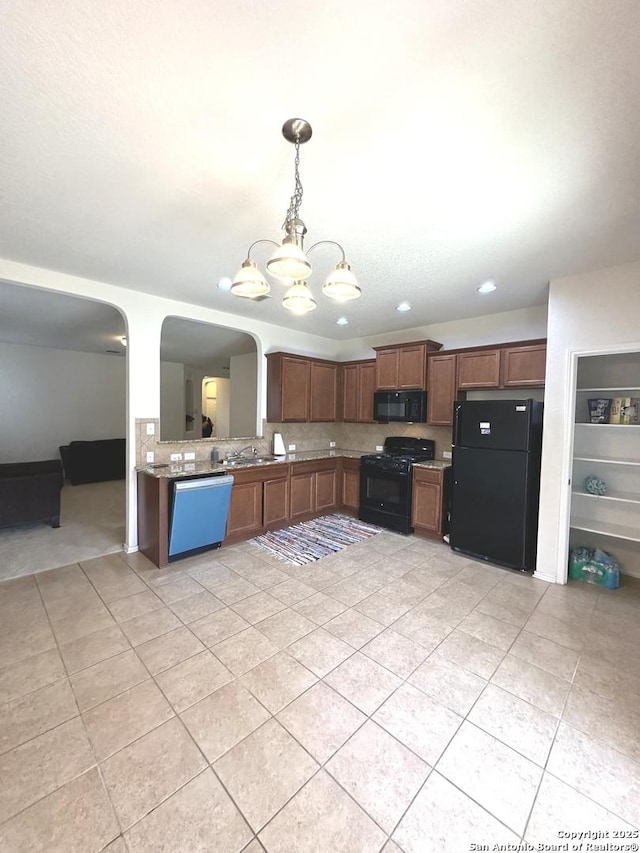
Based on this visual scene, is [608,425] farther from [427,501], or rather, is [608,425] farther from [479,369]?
[427,501]

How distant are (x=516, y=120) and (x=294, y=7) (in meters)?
1.00

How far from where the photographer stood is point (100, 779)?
1438 millimetres

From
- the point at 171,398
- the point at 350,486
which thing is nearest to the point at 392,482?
the point at 350,486

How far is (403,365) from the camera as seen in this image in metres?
4.74

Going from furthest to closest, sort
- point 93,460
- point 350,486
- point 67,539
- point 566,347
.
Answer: point 93,460
point 350,486
point 67,539
point 566,347

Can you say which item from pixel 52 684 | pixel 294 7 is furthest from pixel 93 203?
pixel 52 684

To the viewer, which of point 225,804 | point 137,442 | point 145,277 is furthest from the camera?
point 137,442

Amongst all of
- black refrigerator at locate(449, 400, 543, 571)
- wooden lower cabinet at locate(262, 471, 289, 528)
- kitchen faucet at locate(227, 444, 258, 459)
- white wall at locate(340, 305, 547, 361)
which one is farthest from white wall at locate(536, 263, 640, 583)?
kitchen faucet at locate(227, 444, 258, 459)

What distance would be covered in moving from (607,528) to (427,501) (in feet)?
5.56

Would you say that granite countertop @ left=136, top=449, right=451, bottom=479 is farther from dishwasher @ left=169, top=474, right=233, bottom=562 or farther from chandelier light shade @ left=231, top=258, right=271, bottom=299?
chandelier light shade @ left=231, top=258, right=271, bottom=299

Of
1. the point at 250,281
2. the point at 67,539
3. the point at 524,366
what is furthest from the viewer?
the point at 67,539

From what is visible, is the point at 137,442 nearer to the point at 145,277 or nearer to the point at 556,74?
the point at 145,277

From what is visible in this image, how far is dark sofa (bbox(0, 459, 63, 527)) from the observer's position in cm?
403

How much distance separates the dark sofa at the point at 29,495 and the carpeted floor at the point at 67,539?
0.19 metres
